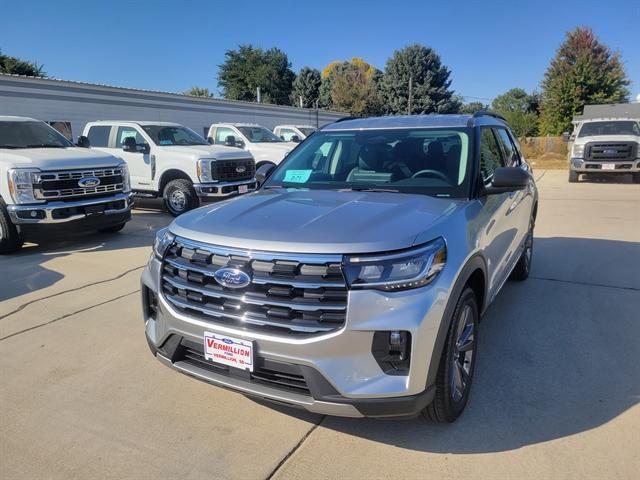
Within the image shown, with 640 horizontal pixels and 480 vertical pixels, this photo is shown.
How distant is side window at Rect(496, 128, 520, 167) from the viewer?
15.2ft

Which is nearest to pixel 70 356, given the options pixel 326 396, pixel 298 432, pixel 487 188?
pixel 298 432

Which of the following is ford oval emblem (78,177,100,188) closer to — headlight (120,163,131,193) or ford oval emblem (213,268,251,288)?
headlight (120,163,131,193)

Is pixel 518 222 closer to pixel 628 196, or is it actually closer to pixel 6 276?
pixel 6 276

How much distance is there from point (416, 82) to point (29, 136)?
50554 mm

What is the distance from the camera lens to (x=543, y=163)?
80.5 feet

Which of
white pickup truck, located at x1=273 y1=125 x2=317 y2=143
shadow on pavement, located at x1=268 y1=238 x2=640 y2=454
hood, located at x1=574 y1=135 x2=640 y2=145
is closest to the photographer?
shadow on pavement, located at x1=268 y1=238 x2=640 y2=454

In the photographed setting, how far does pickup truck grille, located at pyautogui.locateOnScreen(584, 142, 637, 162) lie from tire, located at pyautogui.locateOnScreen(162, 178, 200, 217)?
12.4 metres

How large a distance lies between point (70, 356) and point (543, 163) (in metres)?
25.1

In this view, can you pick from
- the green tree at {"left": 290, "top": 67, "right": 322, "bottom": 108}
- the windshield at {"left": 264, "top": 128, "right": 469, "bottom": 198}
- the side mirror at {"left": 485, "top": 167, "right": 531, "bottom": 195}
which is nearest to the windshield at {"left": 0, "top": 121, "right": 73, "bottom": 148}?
the windshield at {"left": 264, "top": 128, "right": 469, "bottom": 198}

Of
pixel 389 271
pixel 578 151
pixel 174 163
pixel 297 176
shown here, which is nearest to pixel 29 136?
pixel 174 163

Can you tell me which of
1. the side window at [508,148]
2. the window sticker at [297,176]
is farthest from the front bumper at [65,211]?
the side window at [508,148]

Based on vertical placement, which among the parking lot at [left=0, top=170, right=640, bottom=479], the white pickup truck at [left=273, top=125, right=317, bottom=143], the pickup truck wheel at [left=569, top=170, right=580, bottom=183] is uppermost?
the white pickup truck at [left=273, top=125, right=317, bottom=143]

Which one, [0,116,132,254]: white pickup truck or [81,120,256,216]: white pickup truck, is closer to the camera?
[0,116,132,254]: white pickup truck

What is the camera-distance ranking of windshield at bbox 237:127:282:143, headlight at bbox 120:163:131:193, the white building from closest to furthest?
headlight at bbox 120:163:131:193 → windshield at bbox 237:127:282:143 → the white building
